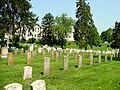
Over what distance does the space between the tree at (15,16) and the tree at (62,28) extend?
2873 cm

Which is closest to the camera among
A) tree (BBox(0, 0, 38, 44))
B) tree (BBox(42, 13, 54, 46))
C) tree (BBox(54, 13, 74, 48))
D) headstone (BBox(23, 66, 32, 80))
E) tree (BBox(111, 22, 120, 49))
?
headstone (BBox(23, 66, 32, 80))

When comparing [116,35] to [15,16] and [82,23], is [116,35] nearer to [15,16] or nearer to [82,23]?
[15,16]

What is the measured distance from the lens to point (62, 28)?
8606 centimetres

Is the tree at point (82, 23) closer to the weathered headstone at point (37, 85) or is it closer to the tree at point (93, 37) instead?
the tree at point (93, 37)

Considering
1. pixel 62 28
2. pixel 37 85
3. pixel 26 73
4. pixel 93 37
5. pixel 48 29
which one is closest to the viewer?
pixel 37 85

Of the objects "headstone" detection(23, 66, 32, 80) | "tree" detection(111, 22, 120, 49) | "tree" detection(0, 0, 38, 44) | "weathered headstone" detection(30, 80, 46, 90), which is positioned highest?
"tree" detection(0, 0, 38, 44)

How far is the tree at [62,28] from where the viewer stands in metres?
85.0

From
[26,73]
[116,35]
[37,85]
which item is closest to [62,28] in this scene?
[116,35]

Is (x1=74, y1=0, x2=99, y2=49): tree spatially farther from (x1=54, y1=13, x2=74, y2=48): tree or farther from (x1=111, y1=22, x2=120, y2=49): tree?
(x1=111, y1=22, x2=120, y2=49): tree

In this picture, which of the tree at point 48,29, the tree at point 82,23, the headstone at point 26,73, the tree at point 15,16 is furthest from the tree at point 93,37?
the headstone at point 26,73

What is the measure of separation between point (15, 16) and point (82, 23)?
1885cm

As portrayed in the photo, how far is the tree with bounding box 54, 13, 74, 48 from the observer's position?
85000 millimetres

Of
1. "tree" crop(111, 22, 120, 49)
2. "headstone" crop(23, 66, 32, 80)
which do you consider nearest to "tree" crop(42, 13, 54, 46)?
"tree" crop(111, 22, 120, 49)

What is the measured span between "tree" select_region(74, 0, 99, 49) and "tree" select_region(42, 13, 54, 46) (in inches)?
814
